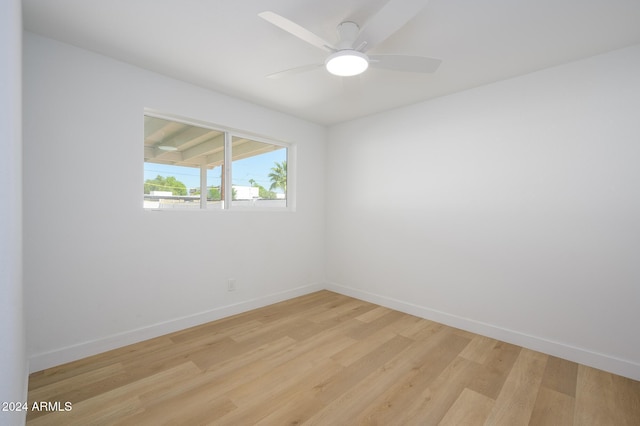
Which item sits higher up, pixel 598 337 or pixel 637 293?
pixel 637 293

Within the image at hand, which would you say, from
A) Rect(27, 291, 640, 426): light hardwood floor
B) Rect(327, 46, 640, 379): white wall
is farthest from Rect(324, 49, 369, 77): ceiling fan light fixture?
Rect(27, 291, 640, 426): light hardwood floor

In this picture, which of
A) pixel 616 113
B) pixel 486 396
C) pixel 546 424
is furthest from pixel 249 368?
pixel 616 113

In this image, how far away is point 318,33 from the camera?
6.56ft

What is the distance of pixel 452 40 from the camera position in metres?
2.05

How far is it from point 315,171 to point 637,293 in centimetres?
333

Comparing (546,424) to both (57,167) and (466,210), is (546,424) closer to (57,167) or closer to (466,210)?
(466,210)

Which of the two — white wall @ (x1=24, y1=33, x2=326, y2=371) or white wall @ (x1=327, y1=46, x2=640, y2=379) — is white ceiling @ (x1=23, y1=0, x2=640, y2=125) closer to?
white wall @ (x1=24, y1=33, x2=326, y2=371)

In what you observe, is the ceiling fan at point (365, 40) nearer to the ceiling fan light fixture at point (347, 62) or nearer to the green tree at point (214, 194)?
the ceiling fan light fixture at point (347, 62)

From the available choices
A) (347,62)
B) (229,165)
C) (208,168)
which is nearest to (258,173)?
(229,165)

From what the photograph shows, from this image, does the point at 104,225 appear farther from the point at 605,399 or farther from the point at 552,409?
the point at 605,399

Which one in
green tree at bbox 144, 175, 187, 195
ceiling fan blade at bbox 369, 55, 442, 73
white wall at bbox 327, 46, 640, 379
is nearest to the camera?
ceiling fan blade at bbox 369, 55, 442, 73

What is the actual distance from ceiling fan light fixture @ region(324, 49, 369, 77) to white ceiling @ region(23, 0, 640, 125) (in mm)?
250

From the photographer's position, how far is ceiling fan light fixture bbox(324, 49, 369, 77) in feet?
5.80

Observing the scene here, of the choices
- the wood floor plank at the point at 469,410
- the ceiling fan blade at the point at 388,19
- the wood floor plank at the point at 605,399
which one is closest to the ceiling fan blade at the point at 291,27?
the ceiling fan blade at the point at 388,19
